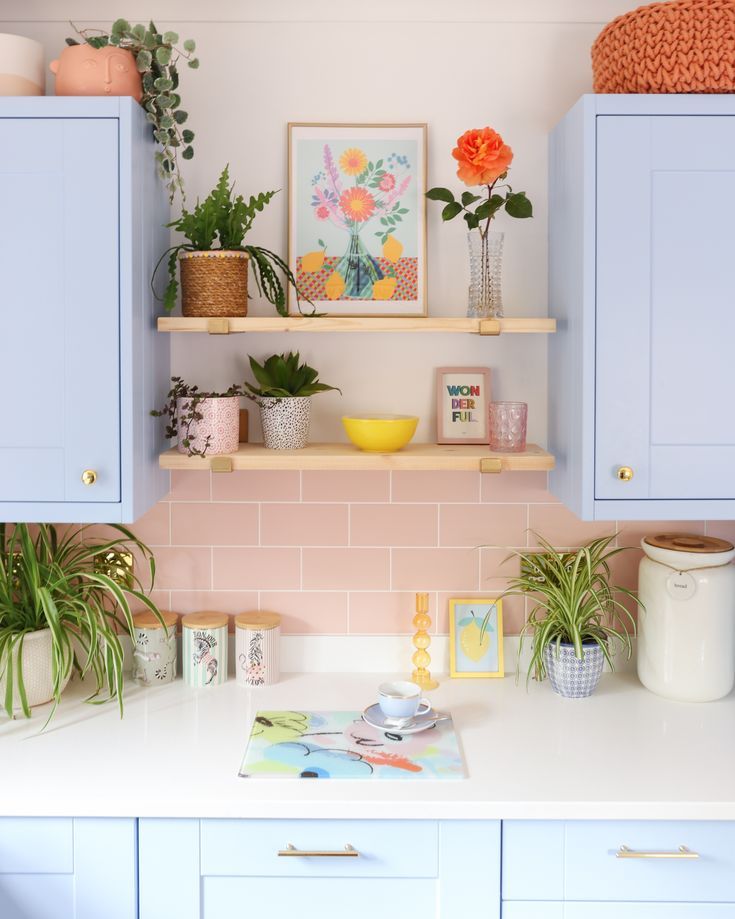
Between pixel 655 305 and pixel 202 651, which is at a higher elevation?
pixel 655 305

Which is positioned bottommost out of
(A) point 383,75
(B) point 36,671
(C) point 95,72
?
(B) point 36,671

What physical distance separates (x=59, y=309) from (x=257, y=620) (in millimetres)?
835

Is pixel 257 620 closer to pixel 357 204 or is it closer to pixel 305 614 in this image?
pixel 305 614

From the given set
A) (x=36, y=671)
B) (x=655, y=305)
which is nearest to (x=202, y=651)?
(x=36, y=671)

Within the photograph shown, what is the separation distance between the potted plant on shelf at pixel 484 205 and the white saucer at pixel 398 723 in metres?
0.88

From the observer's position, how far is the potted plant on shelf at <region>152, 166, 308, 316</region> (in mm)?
1932

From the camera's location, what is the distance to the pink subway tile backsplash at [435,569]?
2.19m

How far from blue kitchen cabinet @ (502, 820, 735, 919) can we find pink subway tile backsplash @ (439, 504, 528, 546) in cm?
76

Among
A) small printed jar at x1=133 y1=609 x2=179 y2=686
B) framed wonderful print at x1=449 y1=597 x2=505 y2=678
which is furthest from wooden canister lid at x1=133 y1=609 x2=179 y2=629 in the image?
framed wonderful print at x1=449 y1=597 x2=505 y2=678

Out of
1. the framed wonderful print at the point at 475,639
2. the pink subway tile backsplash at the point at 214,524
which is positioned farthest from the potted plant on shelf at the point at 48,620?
the framed wonderful print at the point at 475,639

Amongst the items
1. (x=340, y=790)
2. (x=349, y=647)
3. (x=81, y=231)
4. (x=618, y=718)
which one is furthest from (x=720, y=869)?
(x=81, y=231)

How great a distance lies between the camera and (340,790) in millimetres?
1589

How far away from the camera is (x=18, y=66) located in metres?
1.85

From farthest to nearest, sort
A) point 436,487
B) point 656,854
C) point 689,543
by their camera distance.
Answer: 1. point 436,487
2. point 689,543
3. point 656,854
